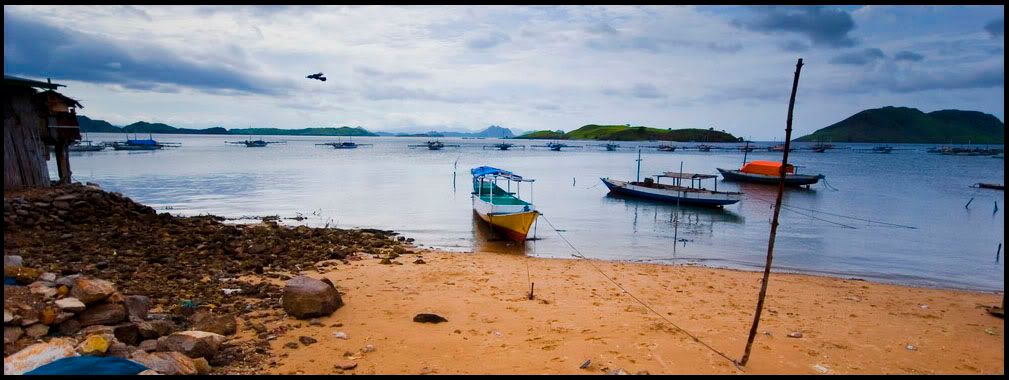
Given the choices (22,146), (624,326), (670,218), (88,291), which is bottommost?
(670,218)

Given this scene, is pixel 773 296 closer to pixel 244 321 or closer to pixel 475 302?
pixel 475 302

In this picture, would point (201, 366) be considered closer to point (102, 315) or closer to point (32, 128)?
point (102, 315)

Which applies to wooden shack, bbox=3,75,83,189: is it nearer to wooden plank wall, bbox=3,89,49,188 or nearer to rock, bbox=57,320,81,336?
wooden plank wall, bbox=3,89,49,188

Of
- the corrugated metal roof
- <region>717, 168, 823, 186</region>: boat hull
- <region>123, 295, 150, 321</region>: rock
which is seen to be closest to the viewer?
<region>123, 295, 150, 321</region>: rock

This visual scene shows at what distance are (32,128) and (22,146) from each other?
750 millimetres

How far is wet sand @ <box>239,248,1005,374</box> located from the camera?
23.4 feet

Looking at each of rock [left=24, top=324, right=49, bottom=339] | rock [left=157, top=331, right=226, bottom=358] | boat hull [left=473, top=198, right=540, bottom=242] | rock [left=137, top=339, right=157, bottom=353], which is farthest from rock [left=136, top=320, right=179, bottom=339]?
boat hull [left=473, top=198, right=540, bottom=242]

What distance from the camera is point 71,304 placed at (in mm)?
6484

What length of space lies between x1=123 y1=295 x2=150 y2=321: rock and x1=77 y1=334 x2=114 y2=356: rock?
1.40m

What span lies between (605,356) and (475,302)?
11.9ft

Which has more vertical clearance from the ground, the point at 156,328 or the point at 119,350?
the point at 119,350

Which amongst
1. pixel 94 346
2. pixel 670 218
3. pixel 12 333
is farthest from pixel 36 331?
pixel 670 218

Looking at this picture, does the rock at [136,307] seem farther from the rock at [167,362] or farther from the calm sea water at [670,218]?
→ the calm sea water at [670,218]

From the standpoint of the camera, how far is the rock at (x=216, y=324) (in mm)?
7285
